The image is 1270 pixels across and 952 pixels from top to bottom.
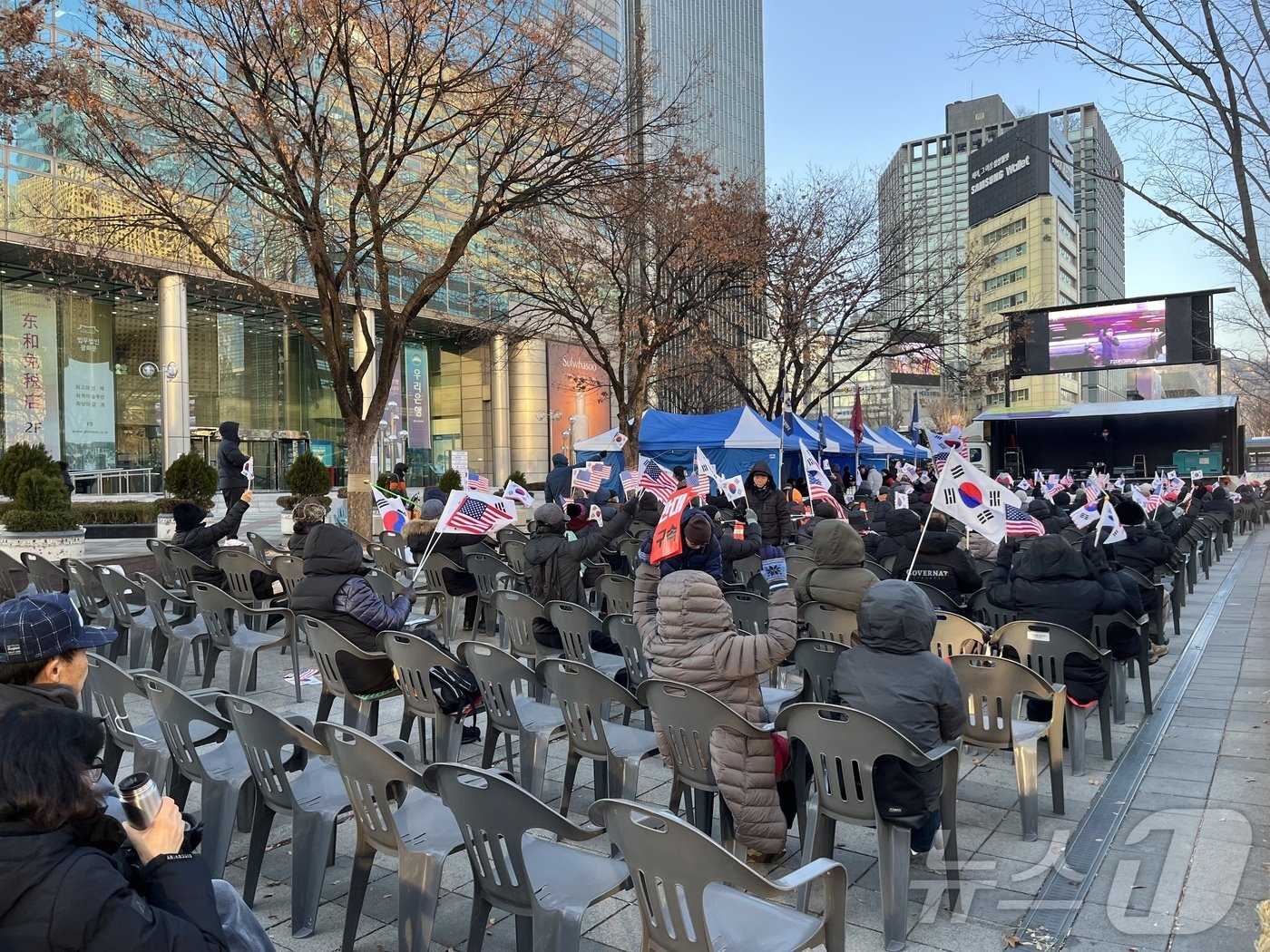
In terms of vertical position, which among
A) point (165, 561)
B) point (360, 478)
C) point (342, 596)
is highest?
point (360, 478)

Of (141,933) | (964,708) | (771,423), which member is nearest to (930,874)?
(964,708)

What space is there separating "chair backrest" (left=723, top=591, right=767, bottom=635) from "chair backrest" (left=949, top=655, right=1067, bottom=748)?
2.40 m

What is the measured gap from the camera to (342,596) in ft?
17.5

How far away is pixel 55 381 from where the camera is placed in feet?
98.0

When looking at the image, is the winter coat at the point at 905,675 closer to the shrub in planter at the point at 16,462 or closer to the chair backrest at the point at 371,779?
the chair backrest at the point at 371,779

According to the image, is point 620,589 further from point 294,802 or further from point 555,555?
point 294,802

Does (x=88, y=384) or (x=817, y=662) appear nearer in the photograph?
(x=817, y=662)

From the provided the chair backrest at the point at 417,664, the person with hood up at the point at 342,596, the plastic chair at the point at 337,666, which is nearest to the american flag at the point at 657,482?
the person with hood up at the point at 342,596

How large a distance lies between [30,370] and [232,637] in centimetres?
2853

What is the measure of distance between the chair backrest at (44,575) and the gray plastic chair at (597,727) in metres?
5.99

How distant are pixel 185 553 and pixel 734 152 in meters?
60.6

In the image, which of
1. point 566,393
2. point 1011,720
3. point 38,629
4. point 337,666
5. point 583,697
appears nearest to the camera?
point 38,629

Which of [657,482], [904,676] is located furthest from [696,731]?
[657,482]

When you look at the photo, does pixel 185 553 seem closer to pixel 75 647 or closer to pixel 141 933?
pixel 75 647
